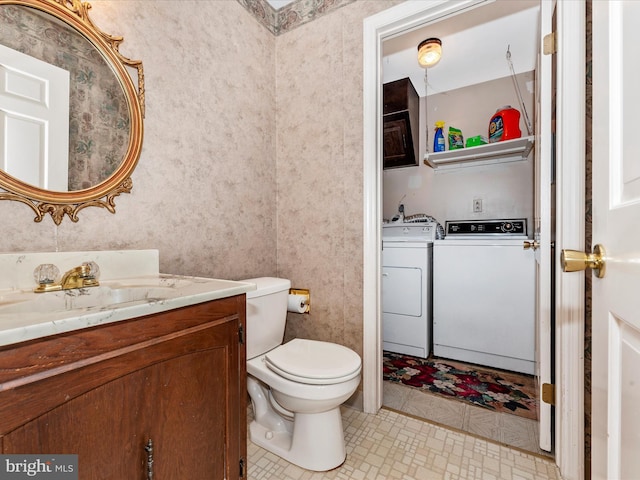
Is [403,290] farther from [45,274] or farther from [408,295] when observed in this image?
A: [45,274]

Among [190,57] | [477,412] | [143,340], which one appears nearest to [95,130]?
[190,57]

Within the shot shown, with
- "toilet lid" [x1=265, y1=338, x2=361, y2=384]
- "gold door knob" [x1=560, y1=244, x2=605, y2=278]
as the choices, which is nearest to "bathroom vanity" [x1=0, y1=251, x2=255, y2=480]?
"toilet lid" [x1=265, y1=338, x2=361, y2=384]

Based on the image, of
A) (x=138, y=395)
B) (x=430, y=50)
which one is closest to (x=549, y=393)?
(x=138, y=395)

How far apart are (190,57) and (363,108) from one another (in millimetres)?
900

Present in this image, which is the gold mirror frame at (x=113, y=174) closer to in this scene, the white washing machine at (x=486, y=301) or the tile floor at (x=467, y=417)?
the tile floor at (x=467, y=417)

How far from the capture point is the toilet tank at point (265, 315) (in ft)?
4.95

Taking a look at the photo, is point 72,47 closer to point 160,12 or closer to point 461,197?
point 160,12

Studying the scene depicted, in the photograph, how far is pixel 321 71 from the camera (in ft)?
6.16

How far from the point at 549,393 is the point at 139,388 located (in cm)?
156

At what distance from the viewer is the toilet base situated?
1.34 m

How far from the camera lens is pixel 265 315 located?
1.58m

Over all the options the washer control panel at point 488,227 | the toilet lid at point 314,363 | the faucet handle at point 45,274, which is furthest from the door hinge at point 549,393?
the faucet handle at point 45,274

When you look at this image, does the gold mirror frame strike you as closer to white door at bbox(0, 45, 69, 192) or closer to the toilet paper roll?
A: white door at bbox(0, 45, 69, 192)

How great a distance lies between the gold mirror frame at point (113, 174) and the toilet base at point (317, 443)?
120 centimetres
